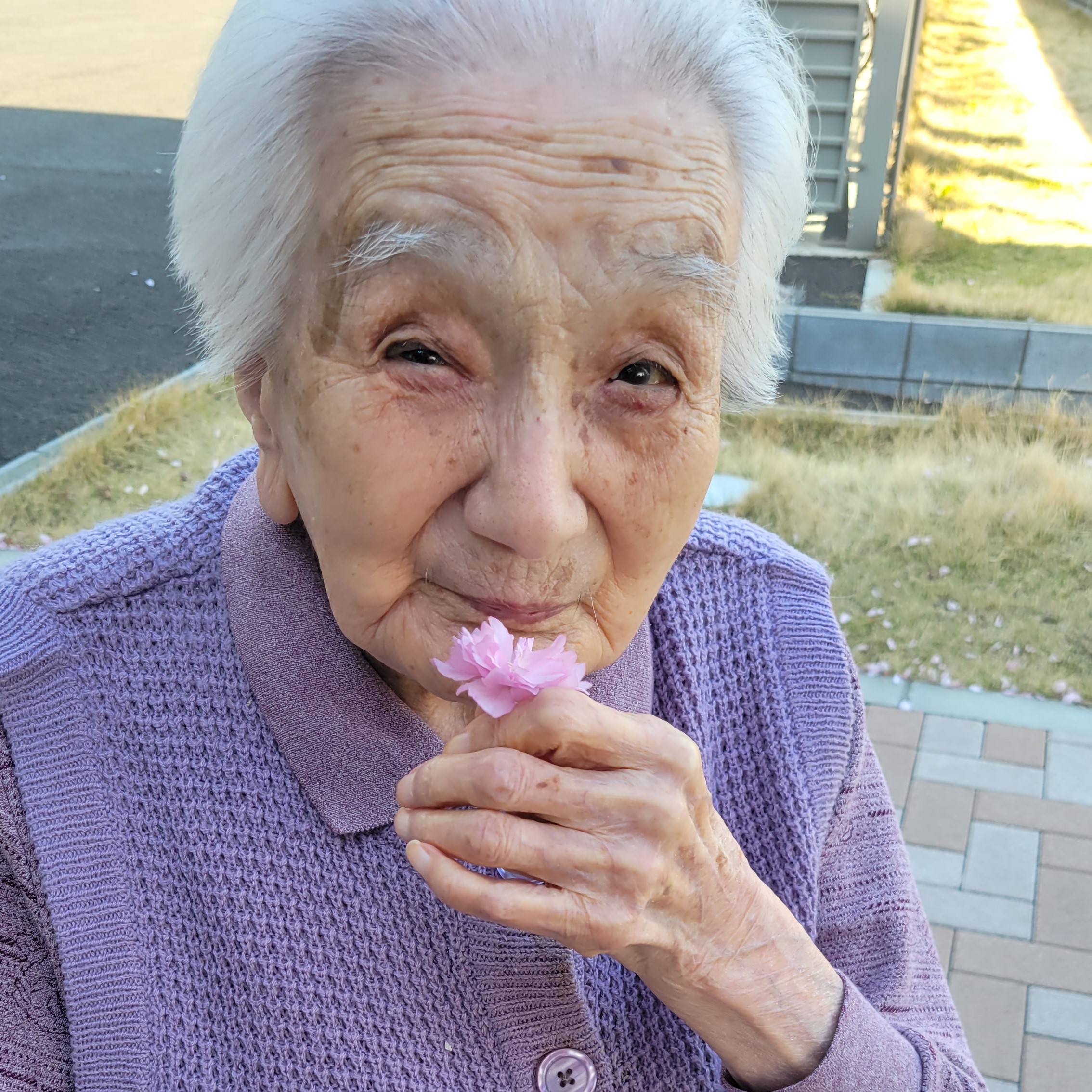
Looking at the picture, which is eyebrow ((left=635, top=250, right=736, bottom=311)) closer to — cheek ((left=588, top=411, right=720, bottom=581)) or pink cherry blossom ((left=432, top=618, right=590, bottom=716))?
cheek ((left=588, top=411, right=720, bottom=581))

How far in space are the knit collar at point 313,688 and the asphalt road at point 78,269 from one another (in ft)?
11.9

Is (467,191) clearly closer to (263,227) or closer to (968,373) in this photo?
(263,227)

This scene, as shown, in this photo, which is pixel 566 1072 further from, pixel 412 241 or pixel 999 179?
pixel 999 179

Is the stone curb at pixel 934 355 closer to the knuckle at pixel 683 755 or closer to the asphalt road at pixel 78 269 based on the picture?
the asphalt road at pixel 78 269

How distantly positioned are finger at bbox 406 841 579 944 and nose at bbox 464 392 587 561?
0.31 m

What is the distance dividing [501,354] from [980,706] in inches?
160

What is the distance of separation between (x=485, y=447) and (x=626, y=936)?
508mm

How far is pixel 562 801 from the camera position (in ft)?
3.50

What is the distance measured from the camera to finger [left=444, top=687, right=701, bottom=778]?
106 cm

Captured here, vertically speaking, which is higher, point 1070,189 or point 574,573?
point 574,573

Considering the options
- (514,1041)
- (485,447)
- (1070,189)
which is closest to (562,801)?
(485,447)

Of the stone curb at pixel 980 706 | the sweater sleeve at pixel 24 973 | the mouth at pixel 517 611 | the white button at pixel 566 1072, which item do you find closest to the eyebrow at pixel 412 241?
the mouth at pixel 517 611

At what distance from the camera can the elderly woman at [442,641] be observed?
1.09 meters

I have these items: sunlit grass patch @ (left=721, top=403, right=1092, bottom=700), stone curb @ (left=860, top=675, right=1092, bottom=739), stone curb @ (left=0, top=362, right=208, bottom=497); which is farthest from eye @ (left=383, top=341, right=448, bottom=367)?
sunlit grass patch @ (left=721, top=403, right=1092, bottom=700)
